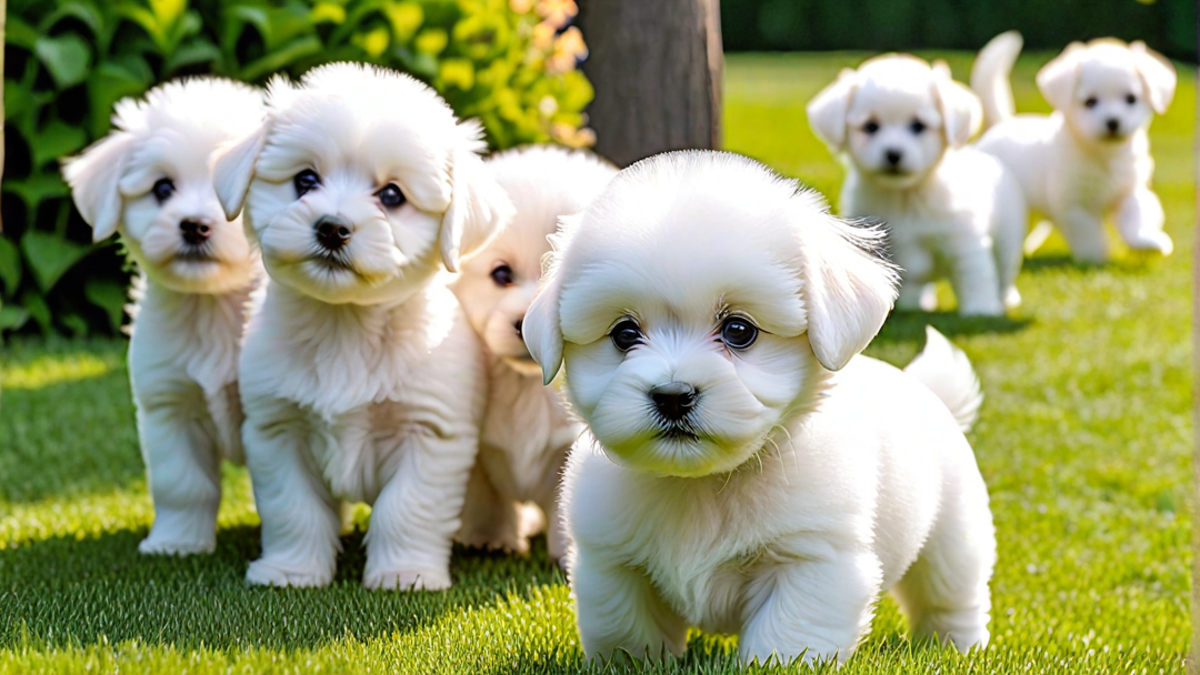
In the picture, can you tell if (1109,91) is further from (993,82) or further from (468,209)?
(468,209)

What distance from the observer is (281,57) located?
7.58 meters

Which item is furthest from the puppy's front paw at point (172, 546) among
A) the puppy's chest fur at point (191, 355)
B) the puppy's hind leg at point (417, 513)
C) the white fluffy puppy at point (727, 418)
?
the white fluffy puppy at point (727, 418)

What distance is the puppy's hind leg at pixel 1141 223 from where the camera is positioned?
→ 10.5m

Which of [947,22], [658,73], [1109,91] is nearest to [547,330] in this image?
[658,73]

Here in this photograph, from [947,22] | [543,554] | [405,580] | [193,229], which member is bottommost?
[947,22]

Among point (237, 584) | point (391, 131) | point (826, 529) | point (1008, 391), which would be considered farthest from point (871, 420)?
point (1008, 391)

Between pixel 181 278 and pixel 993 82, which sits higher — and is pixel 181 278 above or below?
above

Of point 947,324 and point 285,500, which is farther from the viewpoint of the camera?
point 947,324

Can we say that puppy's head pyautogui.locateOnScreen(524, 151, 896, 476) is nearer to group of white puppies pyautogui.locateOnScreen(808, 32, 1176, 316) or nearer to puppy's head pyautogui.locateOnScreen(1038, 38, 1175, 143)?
group of white puppies pyautogui.locateOnScreen(808, 32, 1176, 316)

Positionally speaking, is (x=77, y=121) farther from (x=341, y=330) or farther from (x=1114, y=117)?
(x=1114, y=117)

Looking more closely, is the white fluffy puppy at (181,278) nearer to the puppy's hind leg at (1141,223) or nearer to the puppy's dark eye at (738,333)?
the puppy's dark eye at (738,333)

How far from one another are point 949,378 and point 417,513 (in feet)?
5.19

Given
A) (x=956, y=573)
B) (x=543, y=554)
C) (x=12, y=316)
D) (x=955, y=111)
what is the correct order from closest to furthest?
(x=956, y=573) < (x=543, y=554) < (x=12, y=316) < (x=955, y=111)

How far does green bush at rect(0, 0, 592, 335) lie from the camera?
7473 mm
